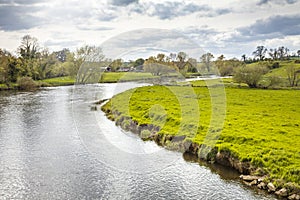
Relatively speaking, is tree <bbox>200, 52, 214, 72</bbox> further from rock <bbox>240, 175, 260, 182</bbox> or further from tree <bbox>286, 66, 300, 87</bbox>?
rock <bbox>240, 175, 260, 182</bbox>

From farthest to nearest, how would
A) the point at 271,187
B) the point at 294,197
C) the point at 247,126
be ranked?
the point at 247,126 → the point at 271,187 → the point at 294,197

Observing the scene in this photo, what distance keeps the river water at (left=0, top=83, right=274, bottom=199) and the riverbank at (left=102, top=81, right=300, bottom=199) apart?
102cm

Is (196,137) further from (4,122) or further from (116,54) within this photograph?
(4,122)

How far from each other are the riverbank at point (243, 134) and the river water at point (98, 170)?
3.34 feet

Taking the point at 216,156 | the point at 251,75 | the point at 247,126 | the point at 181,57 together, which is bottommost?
the point at 216,156

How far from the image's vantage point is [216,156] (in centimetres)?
1989

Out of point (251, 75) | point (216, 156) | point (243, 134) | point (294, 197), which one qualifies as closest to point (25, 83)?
point (251, 75)

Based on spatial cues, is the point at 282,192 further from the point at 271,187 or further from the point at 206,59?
the point at 206,59

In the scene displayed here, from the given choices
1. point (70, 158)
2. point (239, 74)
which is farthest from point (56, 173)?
point (239, 74)

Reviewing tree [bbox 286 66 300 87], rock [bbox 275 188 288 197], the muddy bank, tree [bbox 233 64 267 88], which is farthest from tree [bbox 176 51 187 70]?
rock [bbox 275 188 288 197]

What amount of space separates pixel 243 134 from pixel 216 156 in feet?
10.4

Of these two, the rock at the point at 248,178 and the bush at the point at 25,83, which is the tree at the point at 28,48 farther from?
the rock at the point at 248,178

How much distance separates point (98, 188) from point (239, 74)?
47871 millimetres

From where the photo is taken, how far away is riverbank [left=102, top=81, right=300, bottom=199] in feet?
53.8
